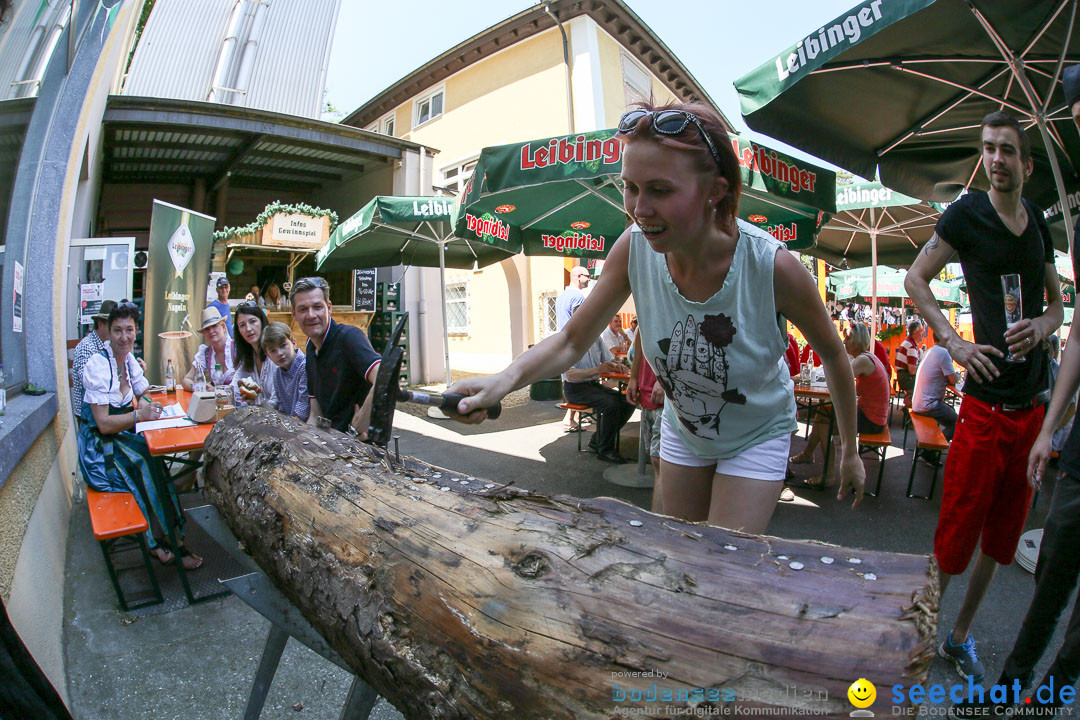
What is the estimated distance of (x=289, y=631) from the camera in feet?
4.95

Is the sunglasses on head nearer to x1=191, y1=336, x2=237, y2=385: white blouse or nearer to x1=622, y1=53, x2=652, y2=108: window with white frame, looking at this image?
x1=191, y1=336, x2=237, y2=385: white blouse

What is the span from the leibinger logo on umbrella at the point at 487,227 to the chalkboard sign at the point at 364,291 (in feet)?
14.6

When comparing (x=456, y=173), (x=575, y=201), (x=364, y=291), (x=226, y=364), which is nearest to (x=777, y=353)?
(x=575, y=201)

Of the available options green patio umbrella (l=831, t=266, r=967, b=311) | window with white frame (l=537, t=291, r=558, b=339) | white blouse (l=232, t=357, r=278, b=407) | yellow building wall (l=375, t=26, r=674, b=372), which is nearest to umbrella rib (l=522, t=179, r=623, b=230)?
white blouse (l=232, t=357, r=278, b=407)

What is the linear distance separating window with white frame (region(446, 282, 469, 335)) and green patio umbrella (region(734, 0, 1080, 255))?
11318 millimetres

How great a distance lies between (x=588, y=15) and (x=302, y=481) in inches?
521

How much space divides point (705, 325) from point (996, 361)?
4.60 feet

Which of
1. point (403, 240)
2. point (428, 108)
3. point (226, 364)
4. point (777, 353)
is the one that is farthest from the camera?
point (428, 108)

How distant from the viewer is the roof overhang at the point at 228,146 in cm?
920

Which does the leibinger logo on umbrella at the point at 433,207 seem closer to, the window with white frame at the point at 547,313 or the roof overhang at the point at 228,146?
the roof overhang at the point at 228,146

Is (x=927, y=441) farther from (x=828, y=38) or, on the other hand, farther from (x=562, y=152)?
(x=562, y=152)

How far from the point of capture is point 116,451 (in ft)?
11.2

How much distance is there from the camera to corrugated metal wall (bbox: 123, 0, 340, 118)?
14.3 meters

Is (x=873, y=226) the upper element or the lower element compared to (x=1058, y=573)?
upper
